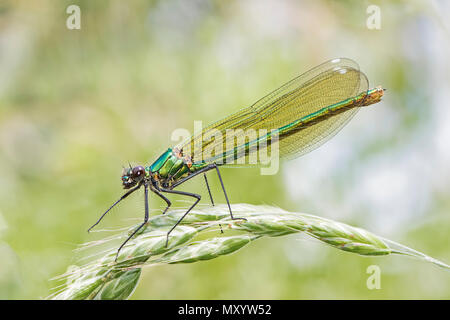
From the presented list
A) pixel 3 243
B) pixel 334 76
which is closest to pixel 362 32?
pixel 334 76

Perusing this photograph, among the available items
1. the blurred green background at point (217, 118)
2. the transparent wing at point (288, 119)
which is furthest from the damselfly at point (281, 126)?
the blurred green background at point (217, 118)

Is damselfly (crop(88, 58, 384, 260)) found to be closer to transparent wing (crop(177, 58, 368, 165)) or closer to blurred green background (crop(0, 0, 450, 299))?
transparent wing (crop(177, 58, 368, 165))

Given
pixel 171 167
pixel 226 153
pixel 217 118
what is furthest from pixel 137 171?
pixel 217 118

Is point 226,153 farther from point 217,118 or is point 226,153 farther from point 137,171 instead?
point 217,118

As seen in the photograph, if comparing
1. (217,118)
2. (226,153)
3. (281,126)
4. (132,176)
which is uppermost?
(217,118)

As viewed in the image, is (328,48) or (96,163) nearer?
(96,163)

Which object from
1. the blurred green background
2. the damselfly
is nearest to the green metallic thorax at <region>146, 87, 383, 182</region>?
the damselfly

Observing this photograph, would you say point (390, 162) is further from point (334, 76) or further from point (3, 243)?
point (3, 243)
